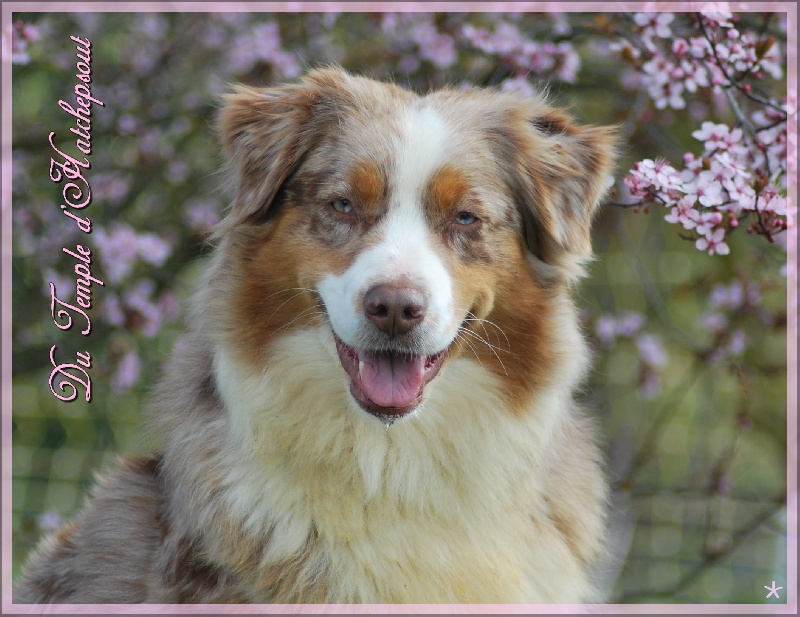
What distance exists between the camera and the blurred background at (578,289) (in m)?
5.58

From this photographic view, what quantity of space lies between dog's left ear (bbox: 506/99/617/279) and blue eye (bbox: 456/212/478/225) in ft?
0.88

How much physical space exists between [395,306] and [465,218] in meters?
A: 0.50

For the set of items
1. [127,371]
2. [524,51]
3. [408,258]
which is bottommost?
[127,371]

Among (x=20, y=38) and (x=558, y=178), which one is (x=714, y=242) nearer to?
(x=558, y=178)

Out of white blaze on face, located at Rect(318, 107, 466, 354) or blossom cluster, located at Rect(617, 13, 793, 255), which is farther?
blossom cluster, located at Rect(617, 13, 793, 255)

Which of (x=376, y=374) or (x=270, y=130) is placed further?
(x=270, y=130)

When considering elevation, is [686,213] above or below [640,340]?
above

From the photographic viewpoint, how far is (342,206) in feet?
10.4

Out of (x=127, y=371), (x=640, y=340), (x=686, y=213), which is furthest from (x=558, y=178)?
(x=127, y=371)

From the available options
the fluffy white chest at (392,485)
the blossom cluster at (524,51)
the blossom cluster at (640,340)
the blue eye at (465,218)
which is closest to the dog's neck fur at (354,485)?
the fluffy white chest at (392,485)

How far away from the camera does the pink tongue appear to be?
3.05 metres

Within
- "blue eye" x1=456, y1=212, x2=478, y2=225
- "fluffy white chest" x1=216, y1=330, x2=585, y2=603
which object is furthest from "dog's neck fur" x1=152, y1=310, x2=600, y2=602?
"blue eye" x1=456, y1=212, x2=478, y2=225

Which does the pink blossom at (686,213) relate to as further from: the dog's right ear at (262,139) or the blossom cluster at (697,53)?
the dog's right ear at (262,139)

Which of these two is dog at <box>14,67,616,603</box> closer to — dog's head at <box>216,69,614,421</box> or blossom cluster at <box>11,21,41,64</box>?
dog's head at <box>216,69,614,421</box>
